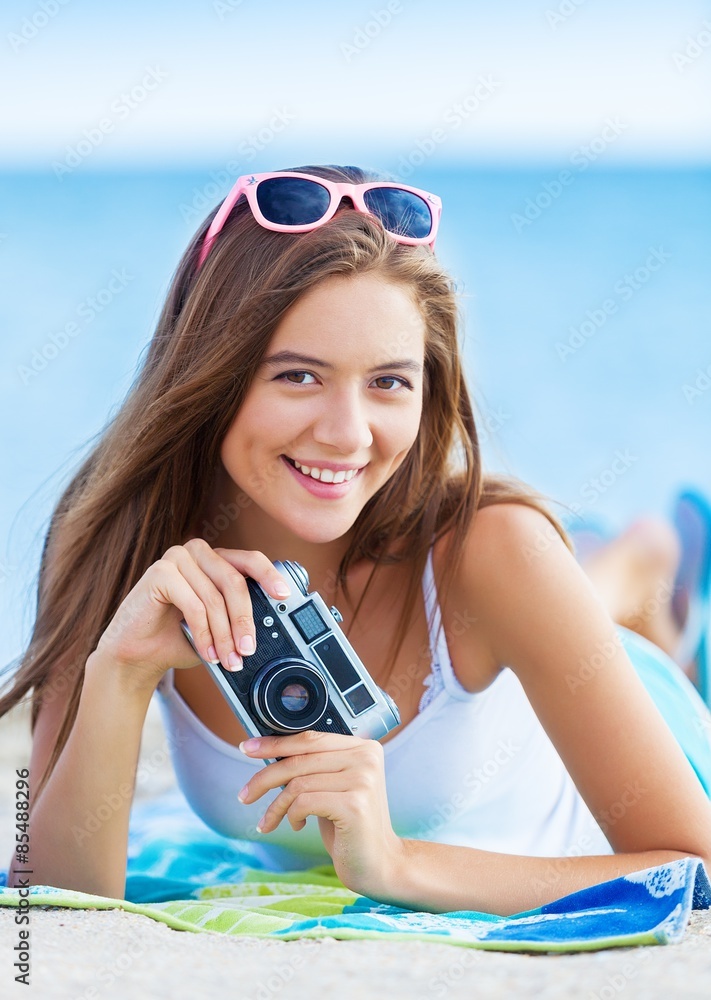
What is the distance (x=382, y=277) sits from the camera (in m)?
1.83

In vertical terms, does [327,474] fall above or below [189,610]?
above

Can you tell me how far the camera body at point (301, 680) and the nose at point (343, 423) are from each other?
0.99 ft

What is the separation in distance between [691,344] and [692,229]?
2.96 meters

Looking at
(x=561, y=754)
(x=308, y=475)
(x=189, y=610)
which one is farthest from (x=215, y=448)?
(x=561, y=754)

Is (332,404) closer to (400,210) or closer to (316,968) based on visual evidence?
(400,210)

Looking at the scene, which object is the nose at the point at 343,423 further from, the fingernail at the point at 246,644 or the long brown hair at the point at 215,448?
the fingernail at the point at 246,644

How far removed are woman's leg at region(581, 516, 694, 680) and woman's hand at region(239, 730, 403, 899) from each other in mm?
2308

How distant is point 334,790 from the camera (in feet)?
4.97

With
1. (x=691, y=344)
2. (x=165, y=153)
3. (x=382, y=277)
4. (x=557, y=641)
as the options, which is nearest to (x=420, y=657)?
(x=557, y=641)

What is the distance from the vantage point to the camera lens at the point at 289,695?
1545 millimetres

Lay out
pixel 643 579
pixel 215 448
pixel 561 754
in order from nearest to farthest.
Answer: pixel 561 754, pixel 215 448, pixel 643 579

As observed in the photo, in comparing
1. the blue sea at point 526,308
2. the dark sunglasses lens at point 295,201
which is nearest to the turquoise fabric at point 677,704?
the dark sunglasses lens at point 295,201

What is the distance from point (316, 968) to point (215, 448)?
105 cm

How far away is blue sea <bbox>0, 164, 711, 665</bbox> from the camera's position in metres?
10.7
